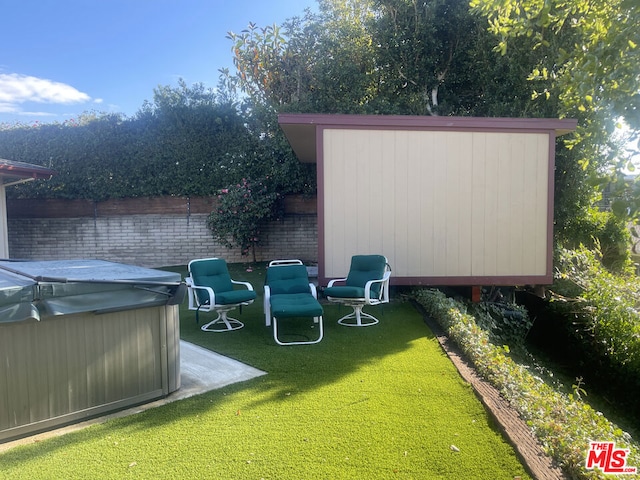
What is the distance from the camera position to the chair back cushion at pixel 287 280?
17.4 feet

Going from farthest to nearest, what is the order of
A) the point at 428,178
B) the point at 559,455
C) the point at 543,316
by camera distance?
the point at 543,316 → the point at 428,178 → the point at 559,455

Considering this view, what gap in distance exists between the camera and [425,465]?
7.40ft

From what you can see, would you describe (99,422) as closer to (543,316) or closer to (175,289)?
(175,289)

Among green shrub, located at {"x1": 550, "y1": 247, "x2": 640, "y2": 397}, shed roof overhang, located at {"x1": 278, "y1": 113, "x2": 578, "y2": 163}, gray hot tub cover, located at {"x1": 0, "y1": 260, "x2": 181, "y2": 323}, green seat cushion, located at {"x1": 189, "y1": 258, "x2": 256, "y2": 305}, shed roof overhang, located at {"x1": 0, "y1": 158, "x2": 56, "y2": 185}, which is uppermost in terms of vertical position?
shed roof overhang, located at {"x1": 278, "y1": 113, "x2": 578, "y2": 163}

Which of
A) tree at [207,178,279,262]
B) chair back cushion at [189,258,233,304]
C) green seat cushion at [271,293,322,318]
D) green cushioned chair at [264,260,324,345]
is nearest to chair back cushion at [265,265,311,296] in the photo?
green cushioned chair at [264,260,324,345]

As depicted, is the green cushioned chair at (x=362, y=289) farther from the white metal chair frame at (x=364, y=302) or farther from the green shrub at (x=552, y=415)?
the green shrub at (x=552, y=415)

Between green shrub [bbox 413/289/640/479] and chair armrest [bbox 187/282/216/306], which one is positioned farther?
chair armrest [bbox 187/282/216/306]

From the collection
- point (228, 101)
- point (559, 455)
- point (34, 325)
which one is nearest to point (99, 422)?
point (34, 325)

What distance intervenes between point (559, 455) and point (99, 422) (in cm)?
282

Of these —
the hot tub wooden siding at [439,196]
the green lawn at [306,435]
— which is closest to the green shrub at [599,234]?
the hot tub wooden siding at [439,196]

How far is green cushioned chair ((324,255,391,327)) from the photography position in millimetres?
5172

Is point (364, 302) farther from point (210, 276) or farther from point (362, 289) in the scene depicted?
point (210, 276)

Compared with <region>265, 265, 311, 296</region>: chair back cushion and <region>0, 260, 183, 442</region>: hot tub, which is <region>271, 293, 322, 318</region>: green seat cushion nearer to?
<region>265, 265, 311, 296</region>: chair back cushion

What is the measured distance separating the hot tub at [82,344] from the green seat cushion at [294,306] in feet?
4.56
